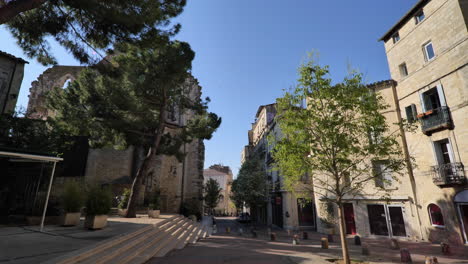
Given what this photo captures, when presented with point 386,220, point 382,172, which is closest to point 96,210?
point 382,172

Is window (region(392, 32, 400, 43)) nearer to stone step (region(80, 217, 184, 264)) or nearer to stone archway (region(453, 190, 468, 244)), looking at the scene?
stone archway (region(453, 190, 468, 244))

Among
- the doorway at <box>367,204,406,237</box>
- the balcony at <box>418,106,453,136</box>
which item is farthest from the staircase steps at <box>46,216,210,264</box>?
the balcony at <box>418,106,453,136</box>

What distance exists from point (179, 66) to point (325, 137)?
9308 mm

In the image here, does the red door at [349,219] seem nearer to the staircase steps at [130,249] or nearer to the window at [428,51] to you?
the window at [428,51]

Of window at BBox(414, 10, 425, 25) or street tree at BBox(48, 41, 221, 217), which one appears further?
window at BBox(414, 10, 425, 25)

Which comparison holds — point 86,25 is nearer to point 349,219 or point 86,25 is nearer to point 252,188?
point 349,219

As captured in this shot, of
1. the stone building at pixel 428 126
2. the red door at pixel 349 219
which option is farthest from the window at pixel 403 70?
the red door at pixel 349 219

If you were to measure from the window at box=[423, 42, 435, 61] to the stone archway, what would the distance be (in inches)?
346

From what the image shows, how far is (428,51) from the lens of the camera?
1521 centimetres

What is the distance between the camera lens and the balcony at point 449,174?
12375 millimetres

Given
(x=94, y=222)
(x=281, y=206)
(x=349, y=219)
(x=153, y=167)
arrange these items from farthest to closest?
1. (x=153, y=167)
2. (x=281, y=206)
3. (x=349, y=219)
4. (x=94, y=222)

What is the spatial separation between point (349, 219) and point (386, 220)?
2474 millimetres

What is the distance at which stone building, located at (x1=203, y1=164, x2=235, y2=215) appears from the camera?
6500cm

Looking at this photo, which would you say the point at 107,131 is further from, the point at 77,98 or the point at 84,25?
the point at 84,25
